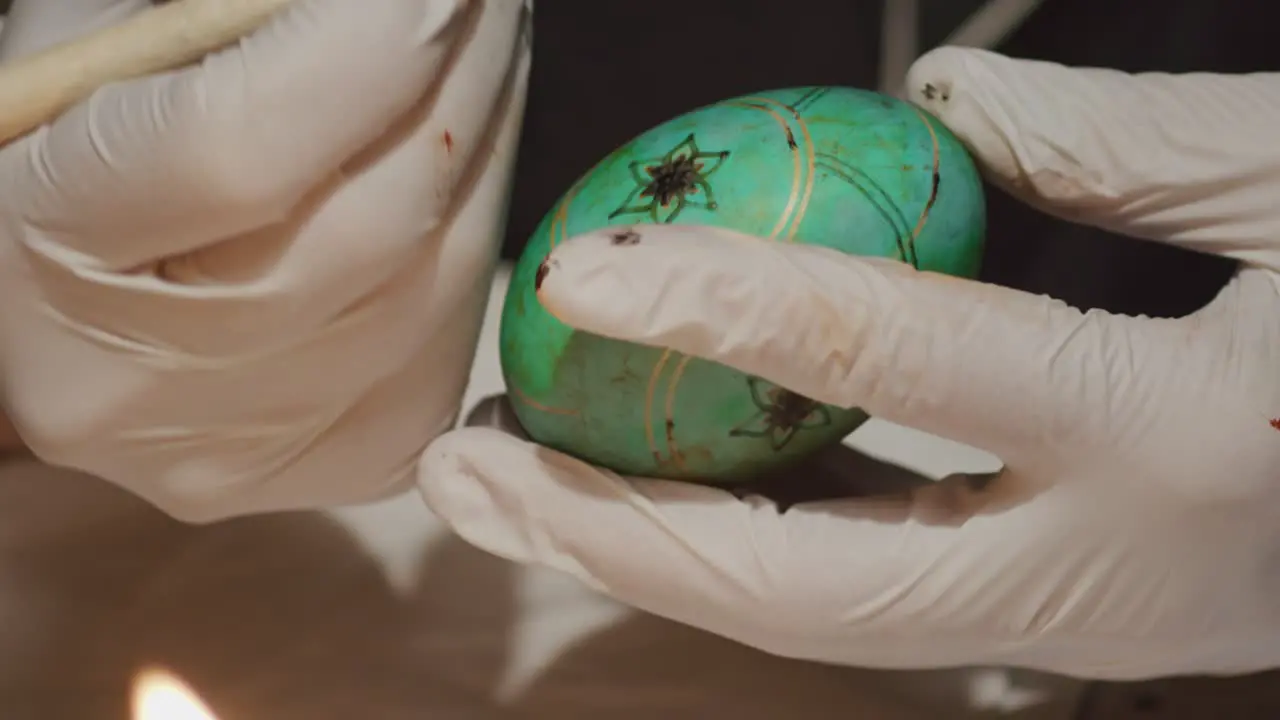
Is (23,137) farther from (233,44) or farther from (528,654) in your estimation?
(528,654)

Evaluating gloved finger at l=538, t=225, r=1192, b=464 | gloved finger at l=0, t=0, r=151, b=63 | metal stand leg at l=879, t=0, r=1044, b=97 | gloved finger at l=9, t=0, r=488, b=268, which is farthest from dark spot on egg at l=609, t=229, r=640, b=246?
metal stand leg at l=879, t=0, r=1044, b=97

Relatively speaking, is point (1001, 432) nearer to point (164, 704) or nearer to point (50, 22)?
point (164, 704)

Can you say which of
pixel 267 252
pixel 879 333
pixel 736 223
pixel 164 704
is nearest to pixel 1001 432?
pixel 879 333

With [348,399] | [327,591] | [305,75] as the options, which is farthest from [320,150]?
[327,591]

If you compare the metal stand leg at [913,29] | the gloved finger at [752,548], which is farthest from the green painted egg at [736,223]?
the metal stand leg at [913,29]

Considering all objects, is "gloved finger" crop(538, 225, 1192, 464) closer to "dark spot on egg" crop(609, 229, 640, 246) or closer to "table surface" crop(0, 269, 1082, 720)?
"dark spot on egg" crop(609, 229, 640, 246)

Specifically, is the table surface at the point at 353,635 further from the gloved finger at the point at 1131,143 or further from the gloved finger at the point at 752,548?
the gloved finger at the point at 1131,143
